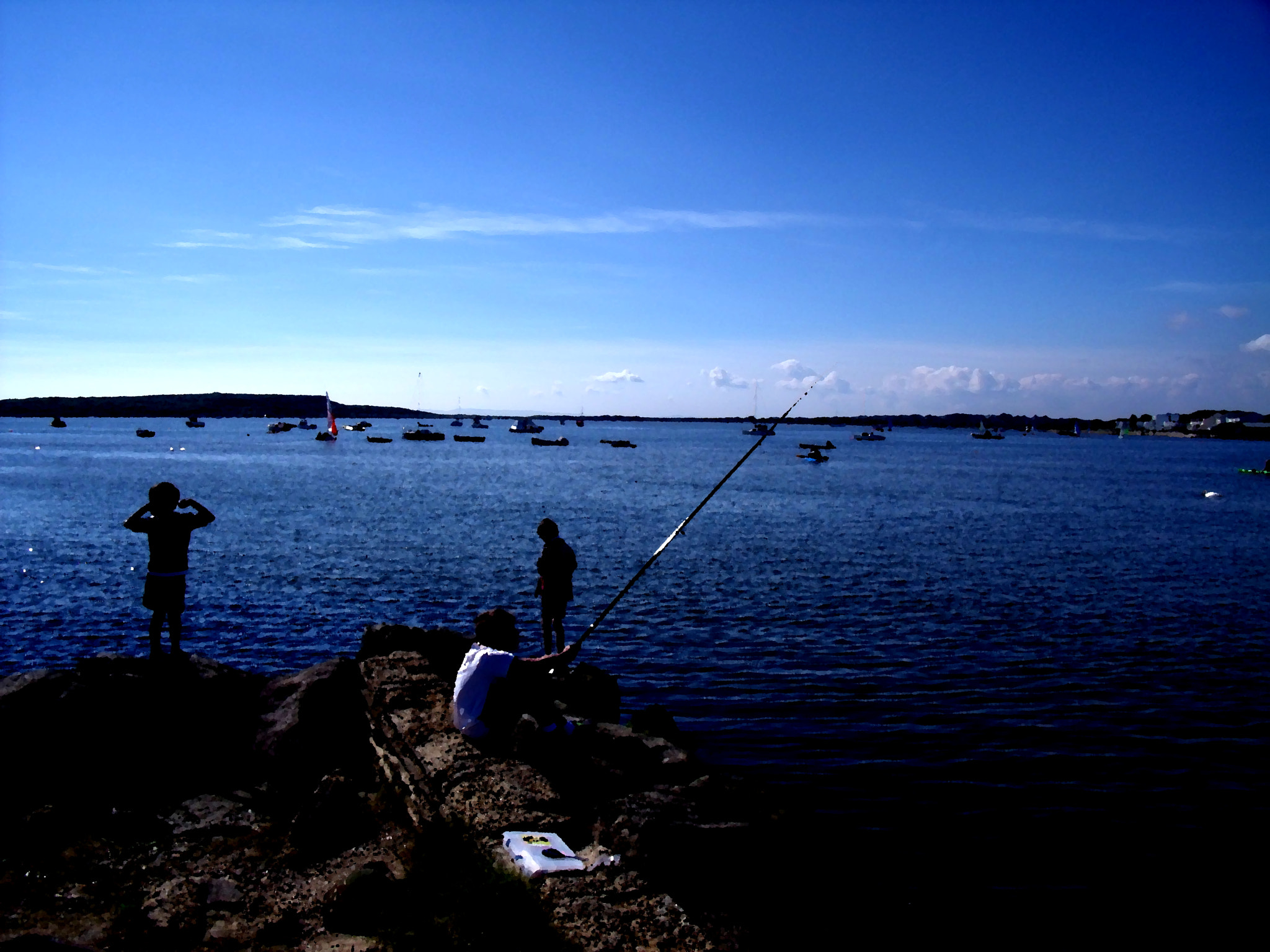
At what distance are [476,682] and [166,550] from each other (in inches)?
192

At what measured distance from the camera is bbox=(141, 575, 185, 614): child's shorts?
34.1 feet

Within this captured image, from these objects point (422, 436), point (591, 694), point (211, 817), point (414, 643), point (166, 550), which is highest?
point (422, 436)

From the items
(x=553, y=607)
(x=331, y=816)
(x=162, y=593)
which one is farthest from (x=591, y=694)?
(x=162, y=593)

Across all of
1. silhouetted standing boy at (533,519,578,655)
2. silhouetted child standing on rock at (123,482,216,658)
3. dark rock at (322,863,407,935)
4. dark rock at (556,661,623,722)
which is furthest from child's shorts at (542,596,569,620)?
dark rock at (322,863,407,935)

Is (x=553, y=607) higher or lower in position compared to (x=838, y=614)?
higher

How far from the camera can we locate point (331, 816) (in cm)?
803

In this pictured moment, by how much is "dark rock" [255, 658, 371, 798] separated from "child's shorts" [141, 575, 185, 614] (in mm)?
1691

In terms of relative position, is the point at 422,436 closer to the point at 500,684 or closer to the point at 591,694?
the point at 591,694

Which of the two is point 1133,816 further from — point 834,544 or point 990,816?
point 834,544

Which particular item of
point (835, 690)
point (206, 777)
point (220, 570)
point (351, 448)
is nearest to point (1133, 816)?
point (835, 690)

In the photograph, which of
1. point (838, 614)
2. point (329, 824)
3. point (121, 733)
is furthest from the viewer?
point (838, 614)

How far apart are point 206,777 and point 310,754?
1.25 m

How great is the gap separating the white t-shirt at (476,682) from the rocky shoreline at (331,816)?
0.65 feet

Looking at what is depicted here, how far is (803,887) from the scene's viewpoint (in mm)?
7836
